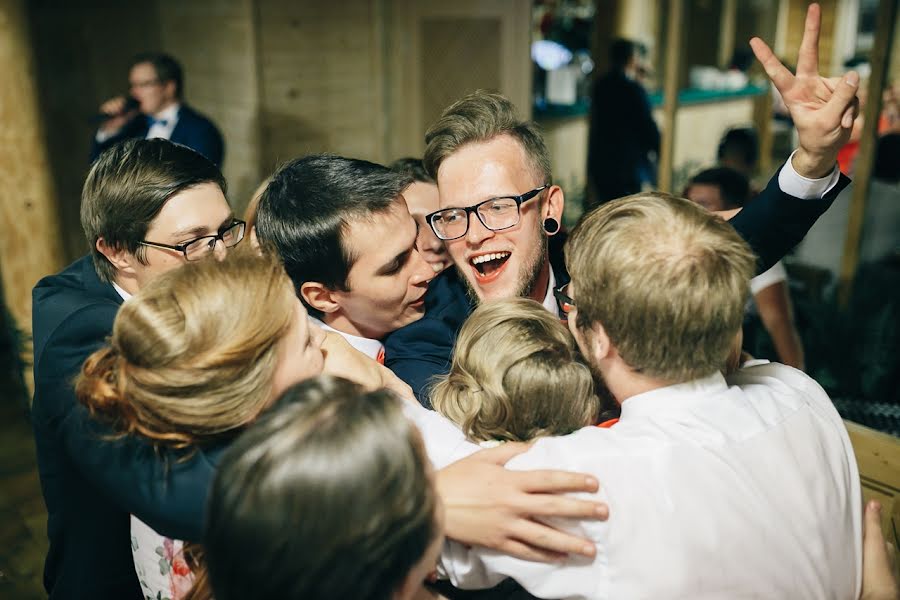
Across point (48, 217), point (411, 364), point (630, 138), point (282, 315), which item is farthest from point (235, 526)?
point (630, 138)

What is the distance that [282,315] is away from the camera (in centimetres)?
121

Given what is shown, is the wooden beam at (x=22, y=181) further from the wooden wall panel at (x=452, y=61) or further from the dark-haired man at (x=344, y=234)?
the dark-haired man at (x=344, y=234)

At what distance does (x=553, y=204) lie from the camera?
6.73 feet

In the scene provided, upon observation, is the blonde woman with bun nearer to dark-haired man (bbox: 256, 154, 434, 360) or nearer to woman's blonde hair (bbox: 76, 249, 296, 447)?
woman's blonde hair (bbox: 76, 249, 296, 447)

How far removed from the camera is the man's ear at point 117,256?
1.64 metres

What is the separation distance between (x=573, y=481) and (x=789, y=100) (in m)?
0.95

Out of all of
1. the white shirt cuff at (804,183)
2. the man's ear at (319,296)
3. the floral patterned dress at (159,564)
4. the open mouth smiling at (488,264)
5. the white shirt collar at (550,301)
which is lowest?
the floral patterned dress at (159,564)

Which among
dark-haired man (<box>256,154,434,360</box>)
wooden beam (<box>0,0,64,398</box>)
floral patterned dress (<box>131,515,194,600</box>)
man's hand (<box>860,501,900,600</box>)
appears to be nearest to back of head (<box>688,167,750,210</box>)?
dark-haired man (<box>256,154,434,360</box>)

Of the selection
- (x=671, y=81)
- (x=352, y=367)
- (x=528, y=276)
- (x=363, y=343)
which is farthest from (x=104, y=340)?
(x=671, y=81)

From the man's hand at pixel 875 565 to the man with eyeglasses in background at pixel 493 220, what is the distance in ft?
2.04

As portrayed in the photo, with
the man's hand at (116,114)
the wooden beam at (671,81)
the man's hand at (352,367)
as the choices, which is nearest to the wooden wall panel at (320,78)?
the man's hand at (116,114)

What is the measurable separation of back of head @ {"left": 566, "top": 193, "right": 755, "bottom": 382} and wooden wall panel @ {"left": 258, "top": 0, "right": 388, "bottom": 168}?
12.4 feet

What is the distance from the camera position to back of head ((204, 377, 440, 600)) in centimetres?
78

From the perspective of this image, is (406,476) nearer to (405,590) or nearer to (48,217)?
(405,590)
